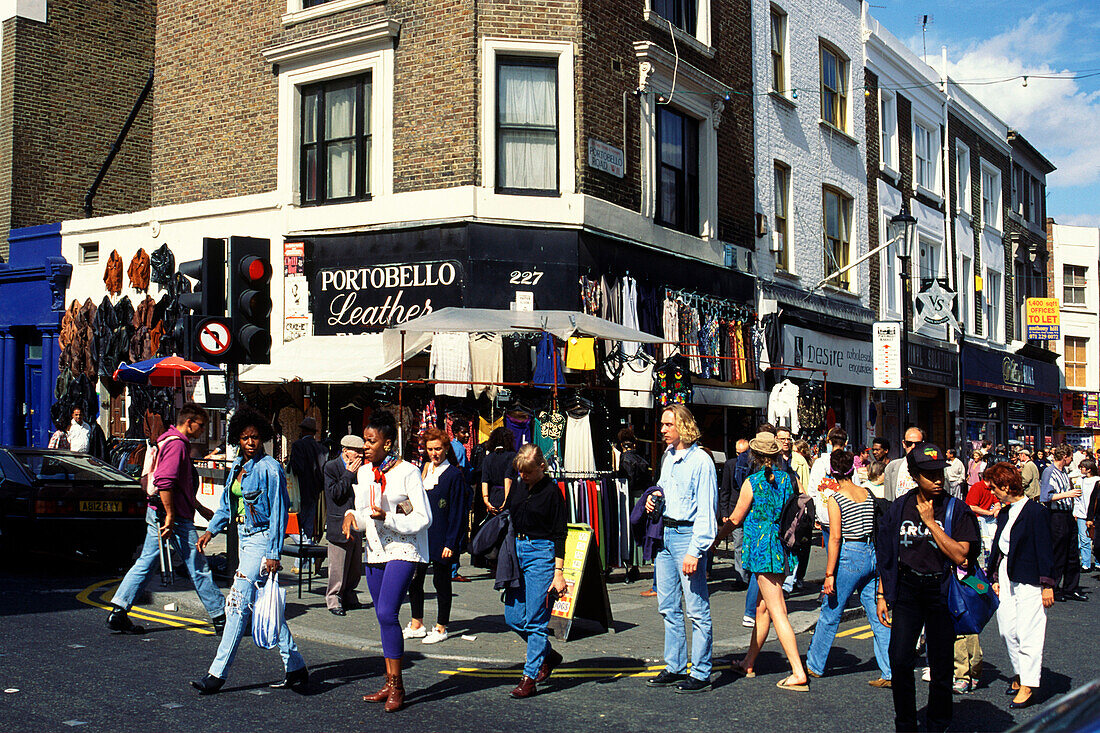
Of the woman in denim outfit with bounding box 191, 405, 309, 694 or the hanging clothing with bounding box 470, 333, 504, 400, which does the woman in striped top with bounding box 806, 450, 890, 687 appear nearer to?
the woman in denim outfit with bounding box 191, 405, 309, 694

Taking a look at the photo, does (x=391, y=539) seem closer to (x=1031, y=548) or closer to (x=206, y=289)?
(x=206, y=289)

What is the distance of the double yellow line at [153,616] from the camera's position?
384 inches

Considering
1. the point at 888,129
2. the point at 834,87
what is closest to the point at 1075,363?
the point at 888,129

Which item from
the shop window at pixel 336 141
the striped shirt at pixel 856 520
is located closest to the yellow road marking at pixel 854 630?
the striped shirt at pixel 856 520

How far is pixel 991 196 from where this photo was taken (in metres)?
35.5

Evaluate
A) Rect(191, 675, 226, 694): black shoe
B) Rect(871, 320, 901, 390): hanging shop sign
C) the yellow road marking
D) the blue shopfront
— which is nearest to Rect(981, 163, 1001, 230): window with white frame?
Rect(871, 320, 901, 390): hanging shop sign

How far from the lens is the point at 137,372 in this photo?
16.5 m

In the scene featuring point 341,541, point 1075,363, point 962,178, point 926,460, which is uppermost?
point 962,178

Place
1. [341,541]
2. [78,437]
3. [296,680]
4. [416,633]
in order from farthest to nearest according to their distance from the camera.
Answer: [78,437] < [341,541] < [416,633] < [296,680]

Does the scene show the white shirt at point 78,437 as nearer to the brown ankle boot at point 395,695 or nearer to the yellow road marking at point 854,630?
the brown ankle boot at point 395,695

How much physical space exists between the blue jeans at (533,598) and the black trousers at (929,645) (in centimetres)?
245

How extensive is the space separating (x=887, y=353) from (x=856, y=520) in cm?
1331

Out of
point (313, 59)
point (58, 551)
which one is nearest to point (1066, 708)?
point (58, 551)

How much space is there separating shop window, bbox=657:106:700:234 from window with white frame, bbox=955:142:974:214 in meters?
15.6
